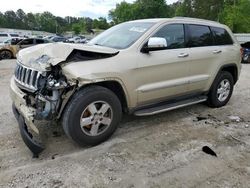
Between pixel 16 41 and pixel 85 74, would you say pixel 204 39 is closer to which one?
pixel 85 74

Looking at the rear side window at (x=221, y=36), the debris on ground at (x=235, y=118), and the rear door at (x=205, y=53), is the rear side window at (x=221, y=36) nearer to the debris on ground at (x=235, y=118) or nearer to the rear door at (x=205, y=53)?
the rear door at (x=205, y=53)

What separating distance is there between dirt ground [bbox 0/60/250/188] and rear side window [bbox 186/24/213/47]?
1.42 meters

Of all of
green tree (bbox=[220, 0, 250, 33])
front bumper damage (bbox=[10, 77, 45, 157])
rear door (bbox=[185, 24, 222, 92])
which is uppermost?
green tree (bbox=[220, 0, 250, 33])

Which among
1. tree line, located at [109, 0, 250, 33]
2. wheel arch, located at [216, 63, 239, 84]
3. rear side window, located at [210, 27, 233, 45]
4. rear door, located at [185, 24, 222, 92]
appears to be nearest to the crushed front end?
rear door, located at [185, 24, 222, 92]

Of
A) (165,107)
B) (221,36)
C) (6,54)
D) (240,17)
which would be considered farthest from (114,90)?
(240,17)

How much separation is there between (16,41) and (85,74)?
15.1 m

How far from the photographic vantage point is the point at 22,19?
120625 millimetres

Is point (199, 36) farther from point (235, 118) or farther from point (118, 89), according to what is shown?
point (118, 89)

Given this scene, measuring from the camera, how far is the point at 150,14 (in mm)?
70375

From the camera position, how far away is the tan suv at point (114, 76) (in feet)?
11.6

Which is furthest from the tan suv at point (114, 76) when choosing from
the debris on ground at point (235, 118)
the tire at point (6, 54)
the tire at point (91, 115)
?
the tire at point (6, 54)

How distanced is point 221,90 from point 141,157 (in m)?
2.99

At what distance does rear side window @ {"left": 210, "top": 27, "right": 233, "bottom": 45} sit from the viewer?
5.55 meters

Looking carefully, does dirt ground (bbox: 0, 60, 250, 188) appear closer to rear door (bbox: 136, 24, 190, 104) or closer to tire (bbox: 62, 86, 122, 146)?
tire (bbox: 62, 86, 122, 146)
